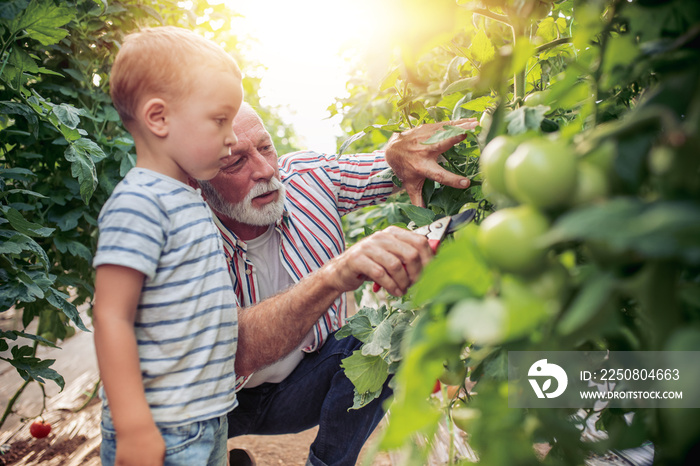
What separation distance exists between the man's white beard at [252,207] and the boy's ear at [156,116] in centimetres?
52

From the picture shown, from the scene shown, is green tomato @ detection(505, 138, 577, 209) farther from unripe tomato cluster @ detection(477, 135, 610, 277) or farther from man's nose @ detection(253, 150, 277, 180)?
man's nose @ detection(253, 150, 277, 180)

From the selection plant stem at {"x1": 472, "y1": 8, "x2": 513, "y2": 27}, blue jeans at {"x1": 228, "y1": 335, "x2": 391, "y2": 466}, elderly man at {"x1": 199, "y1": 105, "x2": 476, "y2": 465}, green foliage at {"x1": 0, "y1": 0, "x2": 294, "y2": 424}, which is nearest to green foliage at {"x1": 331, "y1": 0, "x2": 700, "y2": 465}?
plant stem at {"x1": 472, "y1": 8, "x2": 513, "y2": 27}

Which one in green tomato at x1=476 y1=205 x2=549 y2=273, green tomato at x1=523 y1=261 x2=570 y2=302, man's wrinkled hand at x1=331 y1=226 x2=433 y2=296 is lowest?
man's wrinkled hand at x1=331 y1=226 x2=433 y2=296

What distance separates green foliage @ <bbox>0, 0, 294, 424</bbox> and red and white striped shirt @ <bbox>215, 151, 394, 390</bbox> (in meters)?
0.53

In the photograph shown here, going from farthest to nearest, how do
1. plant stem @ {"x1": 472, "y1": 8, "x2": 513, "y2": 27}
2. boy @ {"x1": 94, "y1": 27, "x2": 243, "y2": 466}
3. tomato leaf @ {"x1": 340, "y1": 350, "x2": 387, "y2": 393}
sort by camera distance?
1. tomato leaf @ {"x1": 340, "y1": 350, "x2": 387, "y2": 393}
2. boy @ {"x1": 94, "y1": 27, "x2": 243, "y2": 466}
3. plant stem @ {"x1": 472, "y1": 8, "x2": 513, "y2": 27}

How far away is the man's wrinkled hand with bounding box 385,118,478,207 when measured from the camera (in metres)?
1.00

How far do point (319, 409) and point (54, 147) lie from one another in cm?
148

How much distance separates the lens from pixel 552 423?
379mm

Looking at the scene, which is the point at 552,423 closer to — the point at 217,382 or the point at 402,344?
the point at 402,344

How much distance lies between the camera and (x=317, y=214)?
1.73 metres

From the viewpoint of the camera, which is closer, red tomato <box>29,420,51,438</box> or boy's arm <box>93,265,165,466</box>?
boy's arm <box>93,265,165,466</box>

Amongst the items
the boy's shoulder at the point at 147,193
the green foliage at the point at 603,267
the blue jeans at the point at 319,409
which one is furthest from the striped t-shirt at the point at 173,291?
the green foliage at the point at 603,267

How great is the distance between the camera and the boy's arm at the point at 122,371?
85 cm

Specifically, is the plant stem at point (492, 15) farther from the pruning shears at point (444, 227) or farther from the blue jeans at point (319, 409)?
the blue jeans at point (319, 409)
